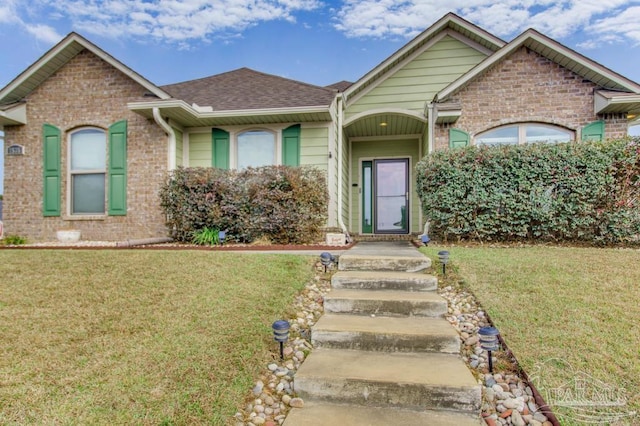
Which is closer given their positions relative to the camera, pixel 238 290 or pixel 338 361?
pixel 338 361

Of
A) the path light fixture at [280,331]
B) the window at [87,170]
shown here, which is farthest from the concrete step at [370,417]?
the window at [87,170]

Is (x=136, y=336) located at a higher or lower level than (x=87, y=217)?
lower

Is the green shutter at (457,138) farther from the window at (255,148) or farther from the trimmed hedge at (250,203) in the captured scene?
the window at (255,148)

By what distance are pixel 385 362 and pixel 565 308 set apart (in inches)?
72.2

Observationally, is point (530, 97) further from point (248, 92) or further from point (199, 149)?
point (199, 149)

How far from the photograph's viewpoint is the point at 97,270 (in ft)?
14.6

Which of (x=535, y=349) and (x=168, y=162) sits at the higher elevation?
(x=168, y=162)

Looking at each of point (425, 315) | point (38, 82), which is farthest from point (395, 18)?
point (425, 315)

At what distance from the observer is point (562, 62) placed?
7.39 meters

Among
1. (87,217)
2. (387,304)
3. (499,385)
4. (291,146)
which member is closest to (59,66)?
(87,217)

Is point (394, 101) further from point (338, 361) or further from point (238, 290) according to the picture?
point (338, 361)

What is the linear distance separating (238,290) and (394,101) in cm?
676

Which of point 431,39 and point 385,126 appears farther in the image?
point 385,126

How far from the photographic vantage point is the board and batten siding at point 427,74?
8.84 m
